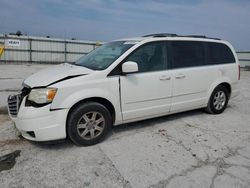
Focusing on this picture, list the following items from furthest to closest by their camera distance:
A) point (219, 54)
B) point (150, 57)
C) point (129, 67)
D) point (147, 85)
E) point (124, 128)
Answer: point (219, 54) → point (124, 128) → point (150, 57) → point (147, 85) → point (129, 67)

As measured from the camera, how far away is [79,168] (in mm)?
3094

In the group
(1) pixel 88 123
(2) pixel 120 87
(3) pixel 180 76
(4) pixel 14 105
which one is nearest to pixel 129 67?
(2) pixel 120 87

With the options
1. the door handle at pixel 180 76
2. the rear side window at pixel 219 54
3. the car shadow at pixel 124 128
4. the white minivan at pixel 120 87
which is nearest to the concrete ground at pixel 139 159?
the car shadow at pixel 124 128

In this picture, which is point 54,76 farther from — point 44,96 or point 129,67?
point 129,67

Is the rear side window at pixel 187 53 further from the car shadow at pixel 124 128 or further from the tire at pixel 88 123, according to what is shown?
the tire at pixel 88 123

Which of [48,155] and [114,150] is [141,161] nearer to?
[114,150]

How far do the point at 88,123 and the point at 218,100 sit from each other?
3.40 metres

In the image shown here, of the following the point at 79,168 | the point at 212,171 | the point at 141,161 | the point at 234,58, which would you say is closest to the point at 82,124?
the point at 79,168

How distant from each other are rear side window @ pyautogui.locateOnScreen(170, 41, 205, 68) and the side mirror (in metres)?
1.09

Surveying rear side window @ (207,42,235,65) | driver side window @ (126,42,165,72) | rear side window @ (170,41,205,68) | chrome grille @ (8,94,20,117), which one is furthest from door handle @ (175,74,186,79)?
chrome grille @ (8,94,20,117)

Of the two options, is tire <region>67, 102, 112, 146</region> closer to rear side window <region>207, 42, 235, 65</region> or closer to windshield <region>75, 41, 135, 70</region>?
windshield <region>75, 41, 135, 70</region>

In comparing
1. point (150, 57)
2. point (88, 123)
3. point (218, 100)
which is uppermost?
point (150, 57)

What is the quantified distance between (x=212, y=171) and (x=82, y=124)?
199 cm

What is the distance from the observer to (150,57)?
14.2 feet
